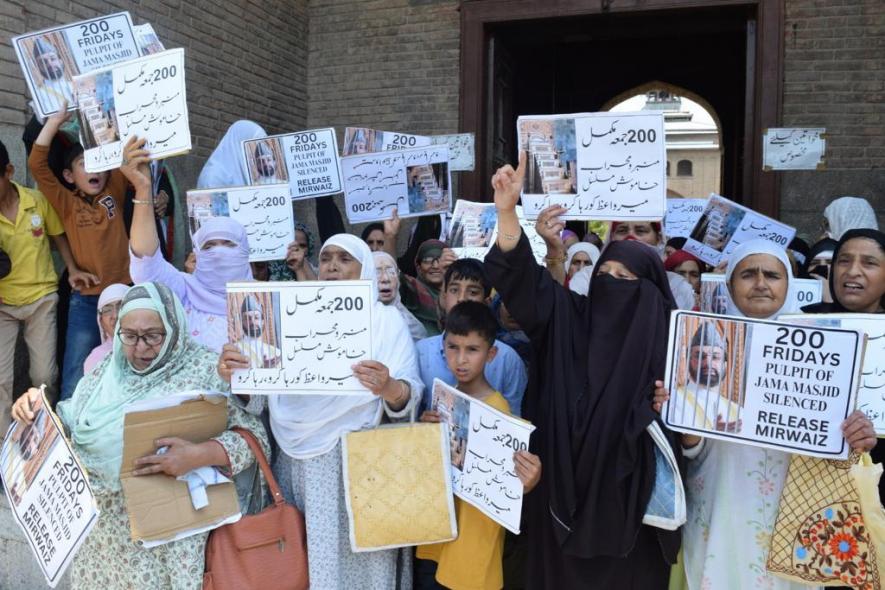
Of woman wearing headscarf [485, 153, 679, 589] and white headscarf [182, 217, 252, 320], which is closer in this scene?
woman wearing headscarf [485, 153, 679, 589]

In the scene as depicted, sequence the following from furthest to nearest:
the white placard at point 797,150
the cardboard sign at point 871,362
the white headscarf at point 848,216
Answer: the white placard at point 797,150 < the white headscarf at point 848,216 < the cardboard sign at point 871,362

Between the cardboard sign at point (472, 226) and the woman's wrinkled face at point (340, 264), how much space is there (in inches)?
53.1

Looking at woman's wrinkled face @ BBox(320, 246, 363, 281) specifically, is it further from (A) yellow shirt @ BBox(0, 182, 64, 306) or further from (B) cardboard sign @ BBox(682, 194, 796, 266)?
(B) cardboard sign @ BBox(682, 194, 796, 266)

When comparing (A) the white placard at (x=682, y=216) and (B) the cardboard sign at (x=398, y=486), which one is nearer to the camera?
(B) the cardboard sign at (x=398, y=486)

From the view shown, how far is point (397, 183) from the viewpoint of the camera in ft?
15.2

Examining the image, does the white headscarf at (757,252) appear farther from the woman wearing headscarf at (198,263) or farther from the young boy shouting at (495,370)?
the woman wearing headscarf at (198,263)

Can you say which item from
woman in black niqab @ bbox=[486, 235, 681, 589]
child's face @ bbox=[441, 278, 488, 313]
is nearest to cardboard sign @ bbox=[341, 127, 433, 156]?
child's face @ bbox=[441, 278, 488, 313]

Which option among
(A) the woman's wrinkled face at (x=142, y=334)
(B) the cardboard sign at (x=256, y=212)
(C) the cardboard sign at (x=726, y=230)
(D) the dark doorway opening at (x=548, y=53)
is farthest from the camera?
(D) the dark doorway opening at (x=548, y=53)

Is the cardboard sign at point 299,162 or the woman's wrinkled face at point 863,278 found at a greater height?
the cardboard sign at point 299,162

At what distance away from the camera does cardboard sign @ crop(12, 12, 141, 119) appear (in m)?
3.73

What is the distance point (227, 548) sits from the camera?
2592mm

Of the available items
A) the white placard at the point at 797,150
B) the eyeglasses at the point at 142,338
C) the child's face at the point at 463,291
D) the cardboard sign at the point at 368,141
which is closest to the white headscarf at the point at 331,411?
the eyeglasses at the point at 142,338

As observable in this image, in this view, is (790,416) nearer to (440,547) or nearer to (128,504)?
(440,547)

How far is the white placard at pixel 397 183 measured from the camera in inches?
182
